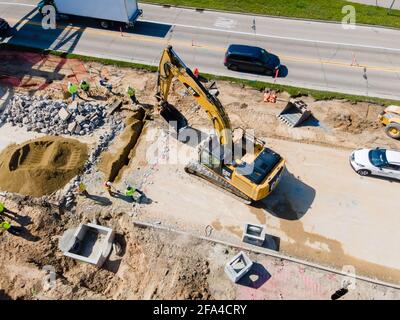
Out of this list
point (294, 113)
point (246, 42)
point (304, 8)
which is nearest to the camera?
point (294, 113)

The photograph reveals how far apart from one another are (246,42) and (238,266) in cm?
2082

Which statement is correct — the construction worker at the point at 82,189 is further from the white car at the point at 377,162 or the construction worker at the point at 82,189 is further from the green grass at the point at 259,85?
the white car at the point at 377,162

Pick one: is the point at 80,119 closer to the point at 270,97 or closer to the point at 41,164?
the point at 41,164

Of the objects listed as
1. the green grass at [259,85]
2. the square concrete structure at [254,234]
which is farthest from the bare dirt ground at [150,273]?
the green grass at [259,85]

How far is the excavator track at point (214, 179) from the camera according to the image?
18578mm

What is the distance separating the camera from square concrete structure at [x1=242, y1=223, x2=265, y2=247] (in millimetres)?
16781

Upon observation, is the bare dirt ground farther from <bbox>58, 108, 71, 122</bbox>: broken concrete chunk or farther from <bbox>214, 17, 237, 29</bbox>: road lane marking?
<bbox>214, 17, 237, 29</bbox>: road lane marking

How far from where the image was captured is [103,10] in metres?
29.4

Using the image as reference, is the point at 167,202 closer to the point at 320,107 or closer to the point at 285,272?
the point at 285,272

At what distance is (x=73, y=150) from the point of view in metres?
20.4

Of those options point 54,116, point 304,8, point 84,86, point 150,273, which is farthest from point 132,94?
point 304,8

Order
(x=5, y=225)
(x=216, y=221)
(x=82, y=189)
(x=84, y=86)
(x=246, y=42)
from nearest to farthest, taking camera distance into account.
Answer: (x=5, y=225) → (x=216, y=221) → (x=82, y=189) → (x=84, y=86) → (x=246, y=42)

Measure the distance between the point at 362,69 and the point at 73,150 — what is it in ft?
74.6

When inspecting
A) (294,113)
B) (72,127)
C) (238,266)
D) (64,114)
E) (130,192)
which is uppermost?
(64,114)
